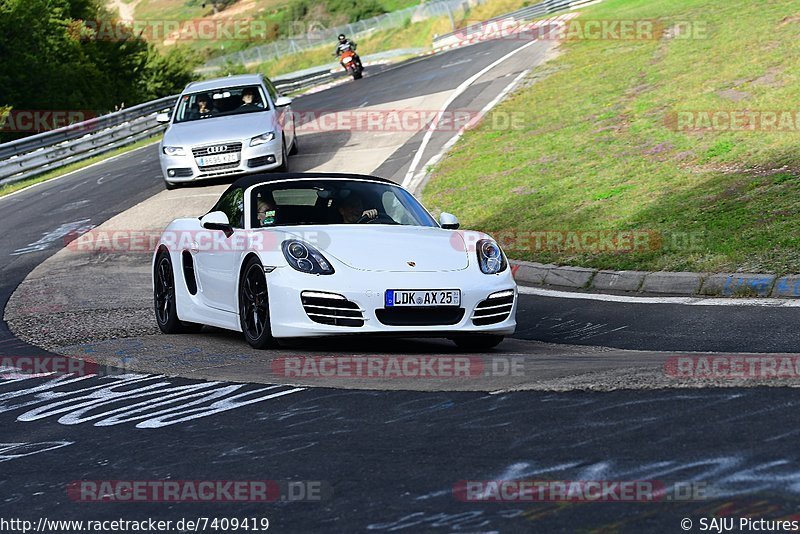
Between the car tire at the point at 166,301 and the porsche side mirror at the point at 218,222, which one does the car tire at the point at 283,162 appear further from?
the porsche side mirror at the point at 218,222

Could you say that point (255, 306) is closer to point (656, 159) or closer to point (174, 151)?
point (656, 159)

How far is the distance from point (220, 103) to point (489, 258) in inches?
495

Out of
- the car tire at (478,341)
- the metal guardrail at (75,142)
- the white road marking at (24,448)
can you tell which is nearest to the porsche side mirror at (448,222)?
the car tire at (478,341)

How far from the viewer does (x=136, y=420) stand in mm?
6586

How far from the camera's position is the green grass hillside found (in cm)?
1270

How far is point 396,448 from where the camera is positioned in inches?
209

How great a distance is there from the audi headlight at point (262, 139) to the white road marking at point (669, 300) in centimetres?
826

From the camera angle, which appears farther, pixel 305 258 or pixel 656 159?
pixel 656 159

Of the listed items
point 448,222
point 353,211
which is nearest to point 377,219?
point 353,211

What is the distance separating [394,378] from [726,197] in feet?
25.8

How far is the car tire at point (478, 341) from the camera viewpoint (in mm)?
9070

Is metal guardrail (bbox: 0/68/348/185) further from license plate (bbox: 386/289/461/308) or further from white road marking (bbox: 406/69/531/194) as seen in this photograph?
license plate (bbox: 386/289/461/308)

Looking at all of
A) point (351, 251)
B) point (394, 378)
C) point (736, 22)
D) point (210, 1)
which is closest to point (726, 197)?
point (351, 251)

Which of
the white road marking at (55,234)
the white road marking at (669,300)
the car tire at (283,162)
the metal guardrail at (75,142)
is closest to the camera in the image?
the white road marking at (669,300)
